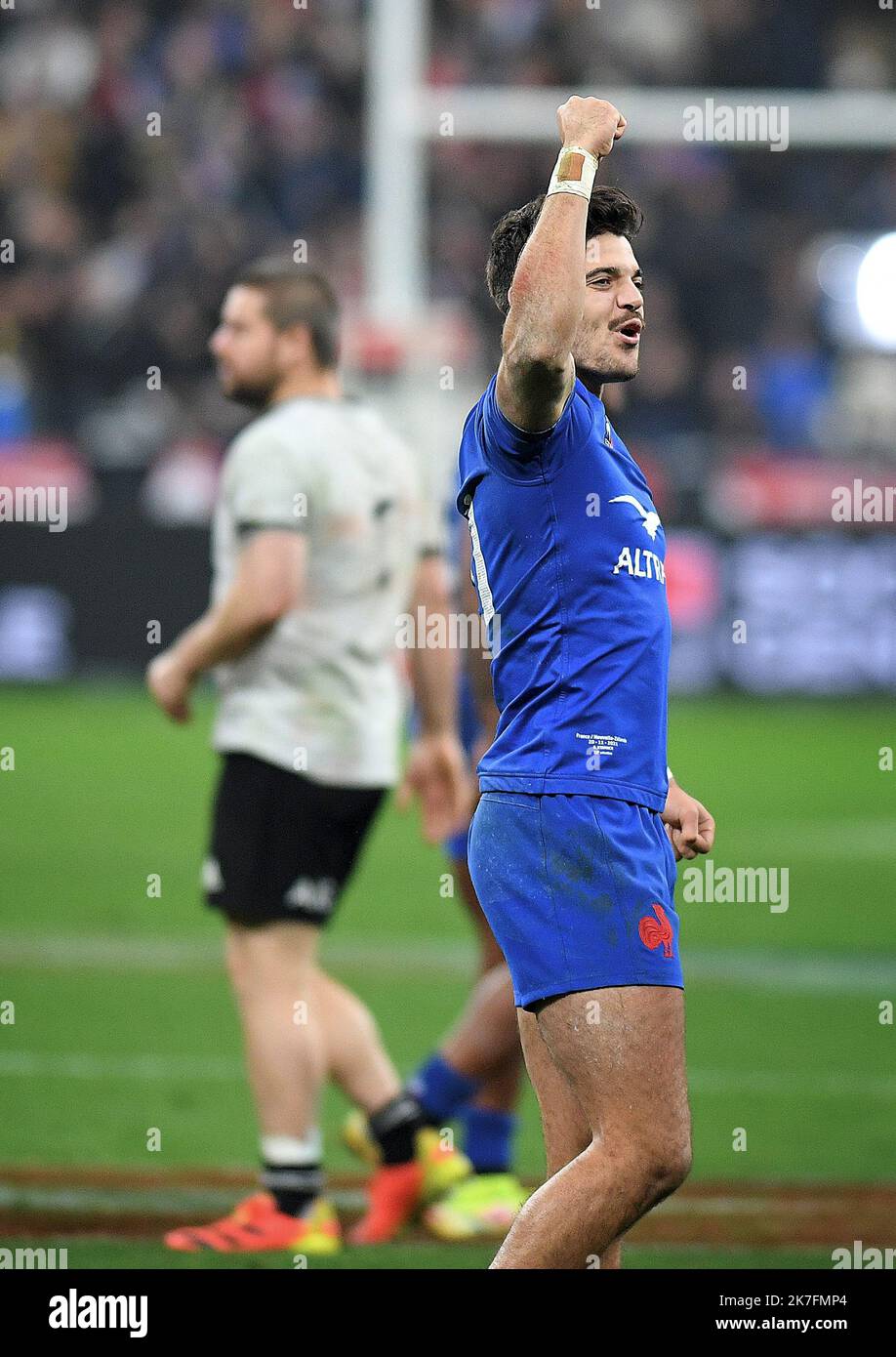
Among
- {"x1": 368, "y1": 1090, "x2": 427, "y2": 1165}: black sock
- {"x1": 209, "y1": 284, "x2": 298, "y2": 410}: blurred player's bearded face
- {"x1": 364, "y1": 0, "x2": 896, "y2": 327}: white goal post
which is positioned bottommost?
{"x1": 368, "y1": 1090, "x2": 427, "y2": 1165}: black sock

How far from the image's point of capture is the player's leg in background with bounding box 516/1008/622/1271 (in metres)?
4.03

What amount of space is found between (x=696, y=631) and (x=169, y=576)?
15.0 ft

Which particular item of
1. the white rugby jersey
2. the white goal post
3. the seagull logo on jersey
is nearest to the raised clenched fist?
the seagull logo on jersey

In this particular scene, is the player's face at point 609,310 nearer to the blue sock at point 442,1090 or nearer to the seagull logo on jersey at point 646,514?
the seagull logo on jersey at point 646,514

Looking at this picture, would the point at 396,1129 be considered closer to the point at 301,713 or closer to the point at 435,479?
the point at 301,713

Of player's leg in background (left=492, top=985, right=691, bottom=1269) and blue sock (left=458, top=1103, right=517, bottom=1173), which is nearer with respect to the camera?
player's leg in background (left=492, top=985, right=691, bottom=1269)

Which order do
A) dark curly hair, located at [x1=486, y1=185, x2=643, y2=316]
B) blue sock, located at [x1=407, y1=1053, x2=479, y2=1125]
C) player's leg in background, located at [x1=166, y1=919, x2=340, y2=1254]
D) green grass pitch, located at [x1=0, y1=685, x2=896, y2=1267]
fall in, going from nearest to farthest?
dark curly hair, located at [x1=486, y1=185, x2=643, y2=316]
player's leg in background, located at [x1=166, y1=919, x2=340, y2=1254]
blue sock, located at [x1=407, y1=1053, x2=479, y2=1125]
green grass pitch, located at [x1=0, y1=685, x2=896, y2=1267]

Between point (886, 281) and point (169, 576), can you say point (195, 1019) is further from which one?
point (886, 281)

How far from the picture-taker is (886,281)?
70.6 feet

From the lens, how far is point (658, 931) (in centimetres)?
392

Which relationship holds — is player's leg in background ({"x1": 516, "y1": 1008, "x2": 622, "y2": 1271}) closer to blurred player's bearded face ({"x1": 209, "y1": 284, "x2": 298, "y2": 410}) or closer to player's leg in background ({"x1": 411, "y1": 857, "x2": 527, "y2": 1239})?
player's leg in background ({"x1": 411, "y1": 857, "x2": 527, "y2": 1239})

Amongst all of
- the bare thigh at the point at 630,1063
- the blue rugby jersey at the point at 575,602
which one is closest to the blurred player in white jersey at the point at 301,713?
the blue rugby jersey at the point at 575,602

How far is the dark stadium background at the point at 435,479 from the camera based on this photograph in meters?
7.87

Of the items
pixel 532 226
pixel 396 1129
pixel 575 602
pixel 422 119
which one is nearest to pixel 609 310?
pixel 532 226
